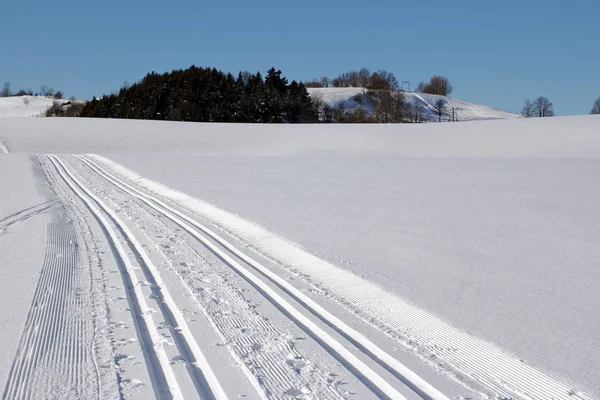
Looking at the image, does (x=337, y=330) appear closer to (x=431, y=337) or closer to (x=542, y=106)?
(x=431, y=337)

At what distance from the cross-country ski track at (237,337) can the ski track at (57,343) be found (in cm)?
1

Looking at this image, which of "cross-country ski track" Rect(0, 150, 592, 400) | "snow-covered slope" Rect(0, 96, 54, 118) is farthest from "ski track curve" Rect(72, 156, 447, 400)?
"snow-covered slope" Rect(0, 96, 54, 118)

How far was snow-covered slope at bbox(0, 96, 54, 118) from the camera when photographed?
460ft

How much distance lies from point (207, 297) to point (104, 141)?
3586 centimetres

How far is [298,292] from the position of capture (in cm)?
583

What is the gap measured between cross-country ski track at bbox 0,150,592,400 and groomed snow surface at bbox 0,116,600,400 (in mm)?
20

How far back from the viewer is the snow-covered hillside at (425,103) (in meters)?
124

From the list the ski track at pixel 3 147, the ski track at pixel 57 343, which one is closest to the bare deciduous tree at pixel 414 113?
the ski track at pixel 3 147

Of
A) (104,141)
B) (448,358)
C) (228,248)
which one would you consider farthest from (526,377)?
(104,141)

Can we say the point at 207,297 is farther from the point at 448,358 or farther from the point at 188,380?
the point at 448,358

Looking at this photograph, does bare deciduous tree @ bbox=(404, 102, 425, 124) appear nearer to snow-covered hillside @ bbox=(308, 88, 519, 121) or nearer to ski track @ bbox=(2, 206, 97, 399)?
snow-covered hillside @ bbox=(308, 88, 519, 121)

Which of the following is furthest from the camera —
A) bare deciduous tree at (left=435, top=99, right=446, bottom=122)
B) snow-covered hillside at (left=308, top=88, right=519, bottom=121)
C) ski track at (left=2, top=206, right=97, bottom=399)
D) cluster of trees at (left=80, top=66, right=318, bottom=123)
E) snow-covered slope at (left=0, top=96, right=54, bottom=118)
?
snow-covered slope at (left=0, top=96, right=54, bottom=118)

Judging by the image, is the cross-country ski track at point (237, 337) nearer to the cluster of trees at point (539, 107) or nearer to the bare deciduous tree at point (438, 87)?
the cluster of trees at point (539, 107)

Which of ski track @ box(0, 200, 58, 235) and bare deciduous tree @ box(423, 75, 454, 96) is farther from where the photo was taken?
bare deciduous tree @ box(423, 75, 454, 96)
